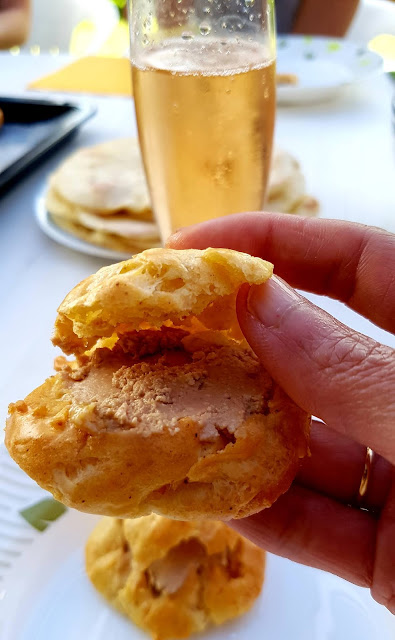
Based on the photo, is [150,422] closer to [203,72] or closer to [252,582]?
[252,582]

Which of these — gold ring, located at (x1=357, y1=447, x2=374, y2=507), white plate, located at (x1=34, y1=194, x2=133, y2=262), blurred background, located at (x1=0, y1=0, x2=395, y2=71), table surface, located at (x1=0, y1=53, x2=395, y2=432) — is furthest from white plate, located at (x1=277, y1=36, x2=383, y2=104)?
blurred background, located at (x1=0, y1=0, x2=395, y2=71)

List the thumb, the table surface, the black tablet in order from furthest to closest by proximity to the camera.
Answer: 1. the black tablet
2. the table surface
3. the thumb

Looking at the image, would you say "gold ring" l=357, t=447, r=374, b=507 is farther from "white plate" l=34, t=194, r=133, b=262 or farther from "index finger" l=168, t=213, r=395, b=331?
"white plate" l=34, t=194, r=133, b=262

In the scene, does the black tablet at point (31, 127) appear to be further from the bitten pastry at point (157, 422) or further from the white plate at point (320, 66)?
the bitten pastry at point (157, 422)

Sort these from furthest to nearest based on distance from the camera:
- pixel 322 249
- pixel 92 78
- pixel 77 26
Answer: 1. pixel 77 26
2. pixel 92 78
3. pixel 322 249

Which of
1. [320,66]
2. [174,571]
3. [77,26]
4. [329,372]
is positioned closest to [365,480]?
[174,571]

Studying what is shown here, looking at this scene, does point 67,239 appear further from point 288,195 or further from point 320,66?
point 320,66
